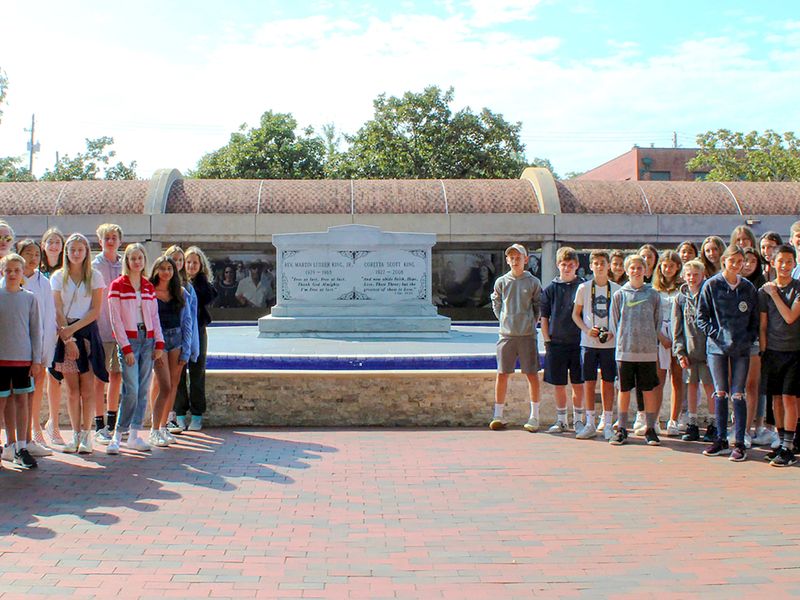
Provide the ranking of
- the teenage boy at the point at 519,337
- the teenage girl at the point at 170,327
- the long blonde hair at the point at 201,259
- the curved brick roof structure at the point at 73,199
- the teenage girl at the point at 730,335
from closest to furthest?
the teenage girl at the point at 730,335 < the teenage girl at the point at 170,327 < the teenage boy at the point at 519,337 < the long blonde hair at the point at 201,259 < the curved brick roof structure at the point at 73,199

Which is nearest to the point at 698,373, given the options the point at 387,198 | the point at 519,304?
the point at 519,304

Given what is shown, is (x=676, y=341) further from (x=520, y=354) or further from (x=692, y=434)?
(x=520, y=354)

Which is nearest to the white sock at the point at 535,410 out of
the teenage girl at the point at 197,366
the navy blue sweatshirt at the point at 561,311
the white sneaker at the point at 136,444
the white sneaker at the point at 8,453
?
the navy blue sweatshirt at the point at 561,311

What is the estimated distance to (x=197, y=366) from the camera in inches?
325

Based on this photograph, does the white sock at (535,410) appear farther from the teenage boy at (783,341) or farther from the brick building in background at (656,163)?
the brick building in background at (656,163)

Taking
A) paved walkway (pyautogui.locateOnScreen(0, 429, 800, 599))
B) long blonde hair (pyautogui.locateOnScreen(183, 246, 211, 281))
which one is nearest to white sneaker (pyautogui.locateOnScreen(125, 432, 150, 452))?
→ paved walkway (pyautogui.locateOnScreen(0, 429, 800, 599))

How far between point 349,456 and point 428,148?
37254 millimetres

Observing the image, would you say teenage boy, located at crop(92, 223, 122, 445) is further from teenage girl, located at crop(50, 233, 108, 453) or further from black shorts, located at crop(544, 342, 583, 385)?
black shorts, located at crop(544, 342, 583, 385)

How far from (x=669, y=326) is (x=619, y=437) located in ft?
4.77

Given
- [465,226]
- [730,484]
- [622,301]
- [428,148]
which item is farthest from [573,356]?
[428,148]

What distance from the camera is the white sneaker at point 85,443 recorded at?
707 cm

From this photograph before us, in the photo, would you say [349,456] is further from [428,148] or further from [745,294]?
[428,148]

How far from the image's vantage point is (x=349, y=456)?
7.06m

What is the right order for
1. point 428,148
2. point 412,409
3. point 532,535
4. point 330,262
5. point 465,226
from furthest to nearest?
1. point 428,148
2. point 465,226
3. point 330,262
4. point 412,409
5. point 532,535
